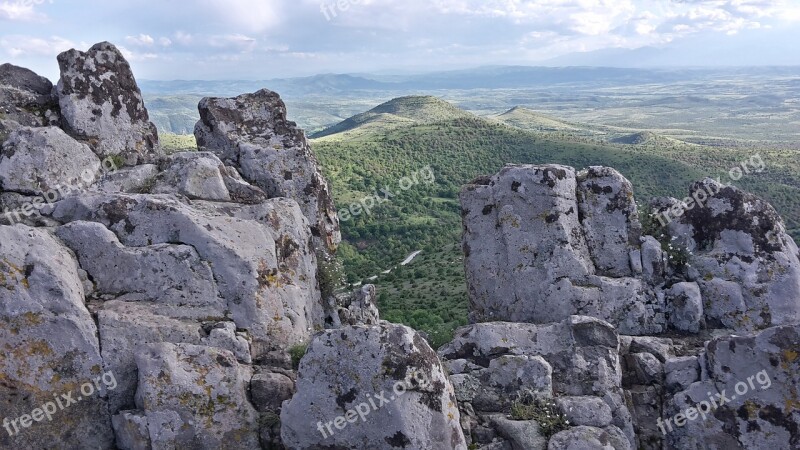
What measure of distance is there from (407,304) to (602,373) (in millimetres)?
36277

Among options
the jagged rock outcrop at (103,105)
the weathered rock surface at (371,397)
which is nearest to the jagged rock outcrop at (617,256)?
the weathered rock surface at (371,397)

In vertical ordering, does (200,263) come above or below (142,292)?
above

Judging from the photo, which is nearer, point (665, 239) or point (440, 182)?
point (665, 239)

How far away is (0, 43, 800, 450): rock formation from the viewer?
11.2m

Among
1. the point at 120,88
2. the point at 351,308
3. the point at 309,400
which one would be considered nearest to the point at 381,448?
the point at 309,400

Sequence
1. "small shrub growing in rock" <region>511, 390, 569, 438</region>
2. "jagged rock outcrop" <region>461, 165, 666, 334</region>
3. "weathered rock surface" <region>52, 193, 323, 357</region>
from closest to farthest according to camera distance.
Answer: "small shrub growing in rock" <region>511, 390, 569, 438</region>
"weathered rock surface" <region>52, 193, 323, 357</region>
"jagged rock outcrop" <region>461, 165, 666, 334</region>

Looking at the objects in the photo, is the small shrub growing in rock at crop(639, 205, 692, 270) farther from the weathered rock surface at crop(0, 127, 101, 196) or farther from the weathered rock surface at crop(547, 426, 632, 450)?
the weathered rock surface at crop(0, 127, 101, 196)

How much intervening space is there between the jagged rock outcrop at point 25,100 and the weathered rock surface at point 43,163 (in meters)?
1.74

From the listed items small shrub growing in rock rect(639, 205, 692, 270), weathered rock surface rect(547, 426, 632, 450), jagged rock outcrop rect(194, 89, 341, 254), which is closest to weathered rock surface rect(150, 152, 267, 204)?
jagged rock outcrop rect(194, 89, 341, 254)

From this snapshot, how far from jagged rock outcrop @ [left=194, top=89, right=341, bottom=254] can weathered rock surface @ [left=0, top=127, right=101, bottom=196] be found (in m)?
4.37

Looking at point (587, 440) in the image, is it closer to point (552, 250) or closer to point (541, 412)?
point (541, 412)

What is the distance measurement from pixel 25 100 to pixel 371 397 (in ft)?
53.2

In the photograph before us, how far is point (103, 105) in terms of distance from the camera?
1830cm

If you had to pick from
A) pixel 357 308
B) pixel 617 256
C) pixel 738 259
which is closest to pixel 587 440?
pixel 617 256
